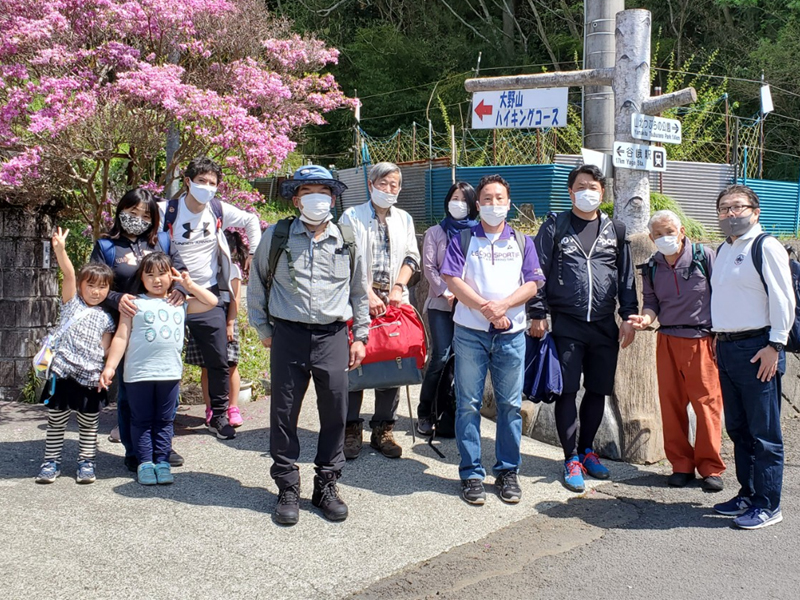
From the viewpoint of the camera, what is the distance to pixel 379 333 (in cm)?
518

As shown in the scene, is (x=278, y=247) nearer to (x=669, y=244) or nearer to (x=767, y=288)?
(x=669, y=244)

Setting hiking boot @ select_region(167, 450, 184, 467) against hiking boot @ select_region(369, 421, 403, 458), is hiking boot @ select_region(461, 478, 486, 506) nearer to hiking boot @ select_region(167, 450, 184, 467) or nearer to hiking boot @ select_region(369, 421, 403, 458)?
hiking boot @ select_region(369, 421, 403, 458)

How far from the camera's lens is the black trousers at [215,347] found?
5.57 m

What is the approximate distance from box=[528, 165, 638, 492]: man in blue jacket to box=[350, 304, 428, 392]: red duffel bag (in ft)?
2.50

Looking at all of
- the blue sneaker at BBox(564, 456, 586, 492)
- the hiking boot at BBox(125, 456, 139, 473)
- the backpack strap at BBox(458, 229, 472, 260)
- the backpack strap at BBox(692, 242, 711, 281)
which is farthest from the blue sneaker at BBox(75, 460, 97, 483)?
the backpack strap at BBox(692, 242, 711, 281)

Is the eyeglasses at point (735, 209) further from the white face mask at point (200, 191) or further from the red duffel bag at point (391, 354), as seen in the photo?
the white face mask at point (200, 191)

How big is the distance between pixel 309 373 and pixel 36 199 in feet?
11.8

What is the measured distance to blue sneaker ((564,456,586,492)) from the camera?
17.0 ft

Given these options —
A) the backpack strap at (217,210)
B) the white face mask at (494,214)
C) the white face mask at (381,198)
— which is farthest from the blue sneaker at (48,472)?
the white face mask at (494,214)

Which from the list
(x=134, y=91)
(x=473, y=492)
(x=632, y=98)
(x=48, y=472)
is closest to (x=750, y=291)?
(x=473, y=492)

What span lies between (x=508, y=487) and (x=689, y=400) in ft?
4.66

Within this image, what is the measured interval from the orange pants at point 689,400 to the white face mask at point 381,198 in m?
2.02

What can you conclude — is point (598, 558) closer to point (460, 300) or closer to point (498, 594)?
point (498, 594)

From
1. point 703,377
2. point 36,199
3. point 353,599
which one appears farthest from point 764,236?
point 36,199
